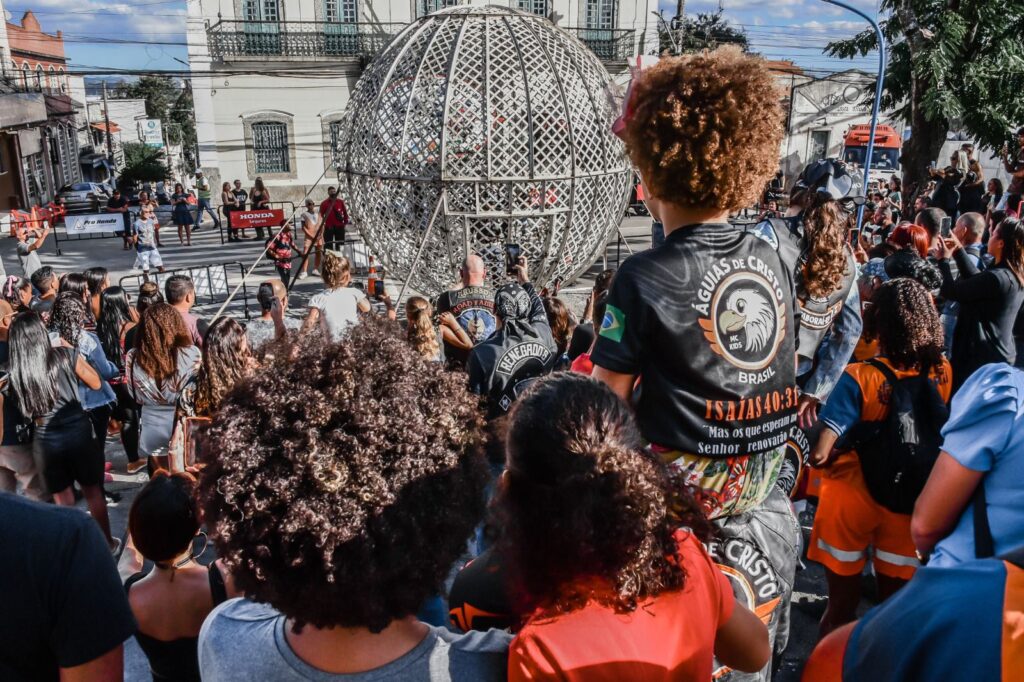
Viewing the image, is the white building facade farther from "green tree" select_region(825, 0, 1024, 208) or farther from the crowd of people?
the crowd of people

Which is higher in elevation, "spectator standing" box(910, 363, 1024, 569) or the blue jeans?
"spectator standing" box(910, 363, 1024, 569)

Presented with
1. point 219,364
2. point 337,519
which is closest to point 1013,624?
point 337,519

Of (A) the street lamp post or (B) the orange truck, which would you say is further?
(B) the orange truck

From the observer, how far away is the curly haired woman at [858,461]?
290cm

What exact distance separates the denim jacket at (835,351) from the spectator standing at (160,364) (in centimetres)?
329

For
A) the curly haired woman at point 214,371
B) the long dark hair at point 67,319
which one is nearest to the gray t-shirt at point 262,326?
the long dark hair at point 67,319

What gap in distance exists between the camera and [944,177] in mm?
11180

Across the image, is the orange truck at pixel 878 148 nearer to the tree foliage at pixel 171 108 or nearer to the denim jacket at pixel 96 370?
the denim jacket at pixel 96 370

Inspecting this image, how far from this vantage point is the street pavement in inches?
131

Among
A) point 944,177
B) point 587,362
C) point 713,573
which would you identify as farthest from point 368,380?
point 944,177

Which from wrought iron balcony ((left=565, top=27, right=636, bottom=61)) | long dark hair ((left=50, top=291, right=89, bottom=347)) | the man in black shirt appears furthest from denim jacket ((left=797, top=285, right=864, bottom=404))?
wrought iron balcony ((left=565, top=27, right=636, bottom=61))

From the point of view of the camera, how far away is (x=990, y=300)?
4297 millimetres

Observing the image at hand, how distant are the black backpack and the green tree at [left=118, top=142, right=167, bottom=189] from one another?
36.0m

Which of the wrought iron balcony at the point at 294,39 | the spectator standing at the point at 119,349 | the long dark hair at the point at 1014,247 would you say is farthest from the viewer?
the wrought iron balcony at the point at 294,39
